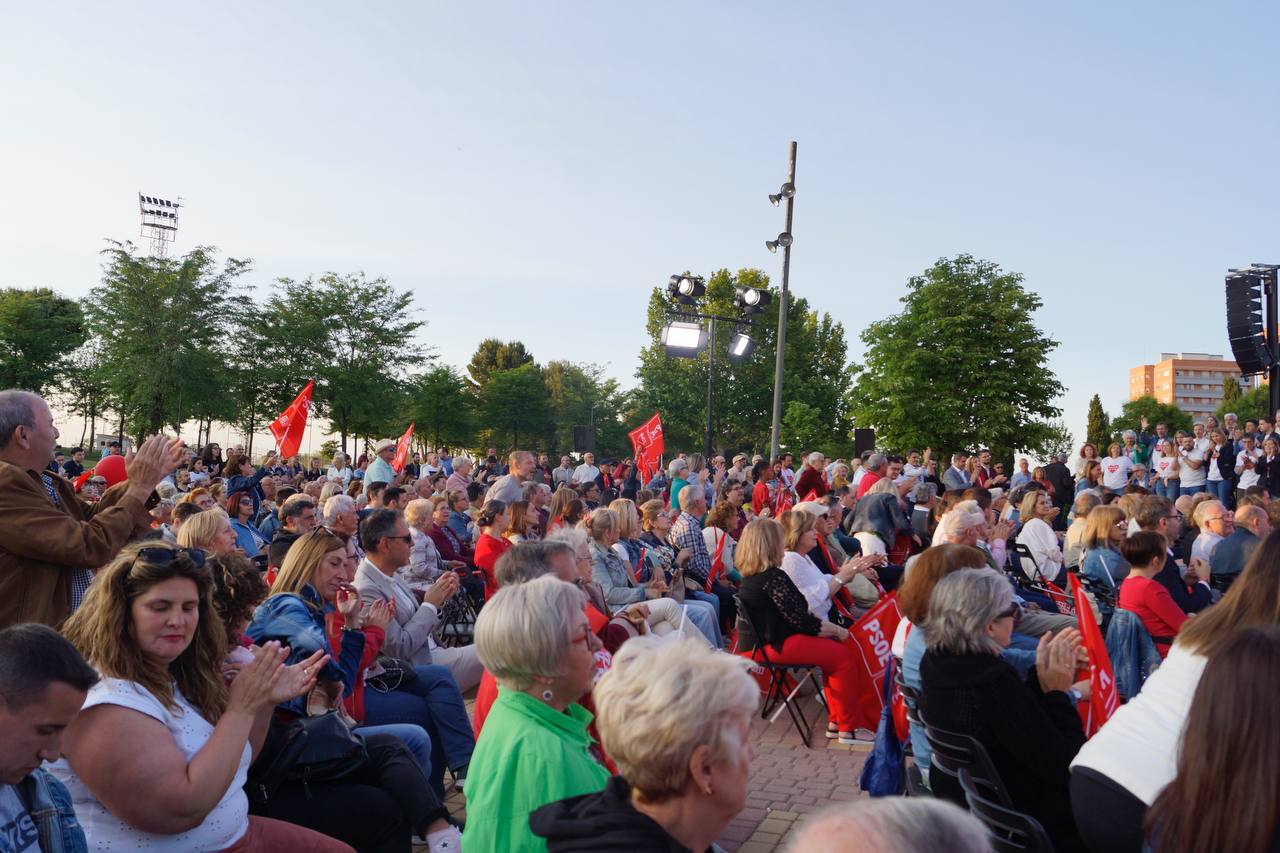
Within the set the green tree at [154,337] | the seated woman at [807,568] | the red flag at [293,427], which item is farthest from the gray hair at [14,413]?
the green tree at [154,337]

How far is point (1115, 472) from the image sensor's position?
60.2ft

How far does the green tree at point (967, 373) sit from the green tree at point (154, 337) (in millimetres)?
28830

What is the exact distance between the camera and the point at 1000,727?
3.60 meters

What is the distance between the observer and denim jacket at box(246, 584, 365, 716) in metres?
4.13

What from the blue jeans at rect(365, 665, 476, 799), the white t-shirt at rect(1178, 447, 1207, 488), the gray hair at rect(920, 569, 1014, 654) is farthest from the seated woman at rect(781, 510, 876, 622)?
the white t-shirt at rect(1178, 447, 1207, 488)

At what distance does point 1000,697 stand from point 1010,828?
0.46 meters

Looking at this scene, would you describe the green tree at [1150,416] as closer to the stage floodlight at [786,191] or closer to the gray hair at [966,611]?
the stage floodlight at [786,191]

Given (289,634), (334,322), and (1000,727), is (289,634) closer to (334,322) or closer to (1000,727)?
(1000,727)

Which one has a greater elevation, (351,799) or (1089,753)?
(1089,753)

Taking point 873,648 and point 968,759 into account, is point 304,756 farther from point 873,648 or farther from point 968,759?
point 873,648

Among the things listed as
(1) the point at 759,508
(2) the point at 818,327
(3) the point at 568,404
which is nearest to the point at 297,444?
(1) the point at 759,508

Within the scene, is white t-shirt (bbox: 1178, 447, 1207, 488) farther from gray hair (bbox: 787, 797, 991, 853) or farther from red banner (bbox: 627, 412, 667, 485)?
gray hair (bbox: 787, 797, 991, 853)

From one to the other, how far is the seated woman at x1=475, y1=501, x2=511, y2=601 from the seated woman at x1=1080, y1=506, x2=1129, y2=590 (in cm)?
465

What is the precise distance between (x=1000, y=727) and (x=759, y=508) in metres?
11.3
